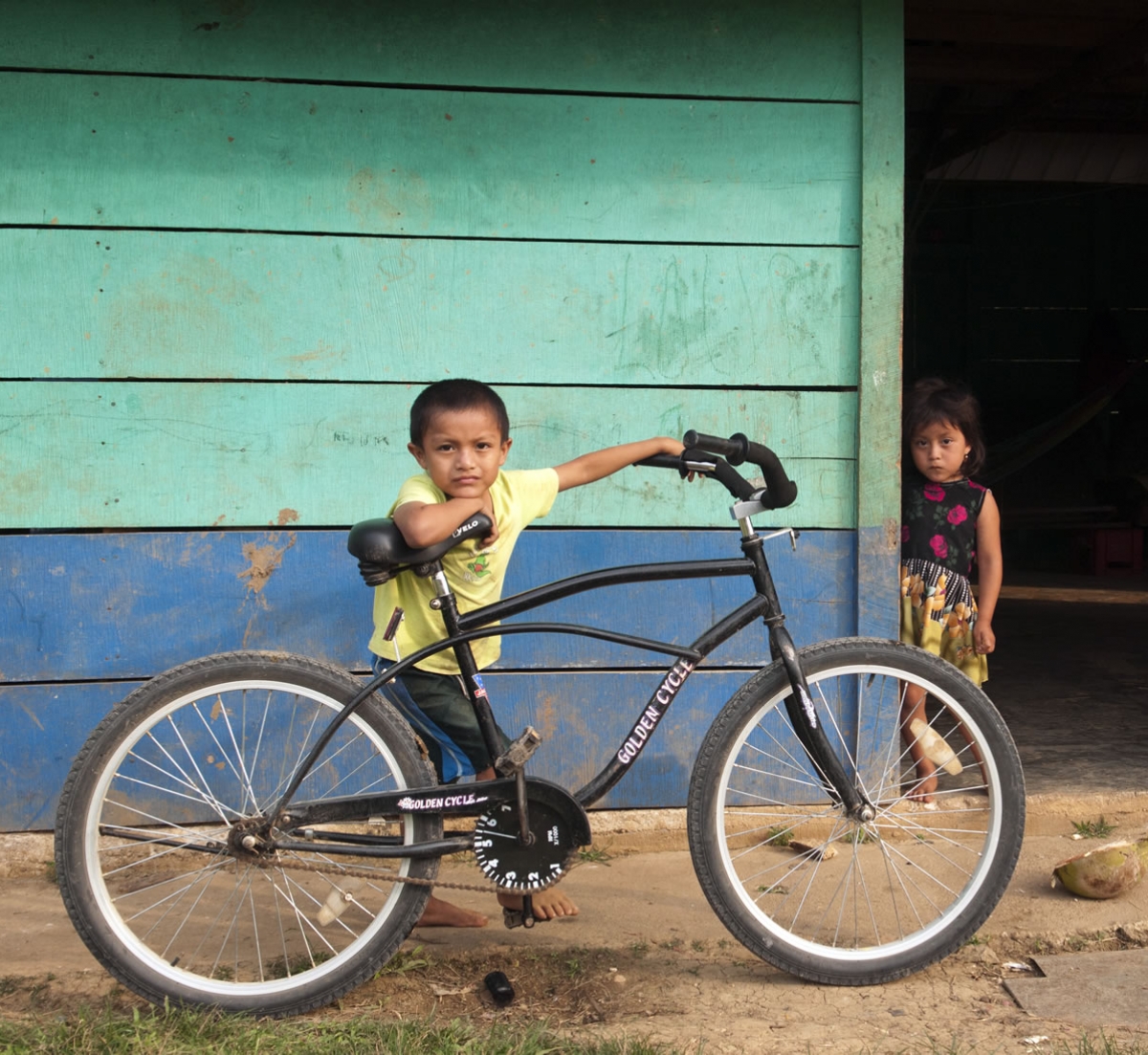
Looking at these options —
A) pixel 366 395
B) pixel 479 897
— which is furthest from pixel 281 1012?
pixel 366 395

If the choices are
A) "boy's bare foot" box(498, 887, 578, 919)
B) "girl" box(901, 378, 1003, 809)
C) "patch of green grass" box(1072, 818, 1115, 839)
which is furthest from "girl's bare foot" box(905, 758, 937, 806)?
"boy's bare foot" box(498, 887, 578, 919)

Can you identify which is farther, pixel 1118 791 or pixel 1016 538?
pixel 1016 538

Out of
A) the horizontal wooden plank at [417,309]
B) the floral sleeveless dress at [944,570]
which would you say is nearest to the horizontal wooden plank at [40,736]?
the horizontal wooden plank at [417,309]

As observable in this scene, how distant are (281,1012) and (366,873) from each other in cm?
29

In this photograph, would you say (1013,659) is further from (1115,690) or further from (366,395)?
(366,395)

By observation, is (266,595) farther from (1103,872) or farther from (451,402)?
(1103,872)

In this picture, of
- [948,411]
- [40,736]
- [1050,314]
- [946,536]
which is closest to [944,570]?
[946,536]

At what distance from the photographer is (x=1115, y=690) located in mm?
4699

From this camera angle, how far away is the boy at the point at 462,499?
234 centimetres

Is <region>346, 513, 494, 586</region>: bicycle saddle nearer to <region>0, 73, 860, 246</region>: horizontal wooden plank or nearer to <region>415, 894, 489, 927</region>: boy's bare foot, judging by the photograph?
<region>415, 894, 489, 927</region>: boy's bare foot

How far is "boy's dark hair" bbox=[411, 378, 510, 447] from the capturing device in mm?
2342

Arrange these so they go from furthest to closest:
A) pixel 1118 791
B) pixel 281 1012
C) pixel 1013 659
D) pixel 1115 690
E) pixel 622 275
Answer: pixel 1013 659, pixel 1115 690, pixel 1118 791, pixel 622 275, pixel 281 1012

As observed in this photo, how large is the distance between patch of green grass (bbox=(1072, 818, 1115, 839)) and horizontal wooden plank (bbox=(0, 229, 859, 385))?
145 cm

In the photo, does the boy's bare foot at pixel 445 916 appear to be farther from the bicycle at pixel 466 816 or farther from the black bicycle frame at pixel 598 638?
the black bicycle frame at pixel 598 638
